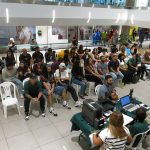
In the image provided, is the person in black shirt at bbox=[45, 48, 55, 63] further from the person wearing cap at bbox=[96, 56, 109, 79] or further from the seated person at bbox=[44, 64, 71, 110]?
the seated person at bbox=[44, 64, 71, 110]

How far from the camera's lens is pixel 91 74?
588 cm

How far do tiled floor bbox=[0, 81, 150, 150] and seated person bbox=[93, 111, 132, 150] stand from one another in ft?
3.66

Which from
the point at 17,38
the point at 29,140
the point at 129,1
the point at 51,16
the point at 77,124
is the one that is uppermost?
the point at 129,1

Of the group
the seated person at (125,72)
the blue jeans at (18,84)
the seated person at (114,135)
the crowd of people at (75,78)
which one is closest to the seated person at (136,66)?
the crowd of people at (75,78)

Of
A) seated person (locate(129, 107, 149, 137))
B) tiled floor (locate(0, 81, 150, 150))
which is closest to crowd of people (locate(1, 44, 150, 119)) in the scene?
tiled floor (locate(0, 81, 150, 150))

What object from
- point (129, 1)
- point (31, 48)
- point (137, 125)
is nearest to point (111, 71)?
point (137, 125)

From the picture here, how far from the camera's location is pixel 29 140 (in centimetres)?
366

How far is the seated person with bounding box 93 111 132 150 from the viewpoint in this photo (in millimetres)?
2198

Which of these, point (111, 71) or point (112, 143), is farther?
point (111, 71)

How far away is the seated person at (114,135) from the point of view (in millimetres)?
2198

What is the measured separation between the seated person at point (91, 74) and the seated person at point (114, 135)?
346cm

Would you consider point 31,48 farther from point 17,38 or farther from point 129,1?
point 129,1

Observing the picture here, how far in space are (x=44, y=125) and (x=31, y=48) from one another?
6.64m

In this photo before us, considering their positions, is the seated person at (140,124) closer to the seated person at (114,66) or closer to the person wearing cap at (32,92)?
the person wearing cap at (32,92)
